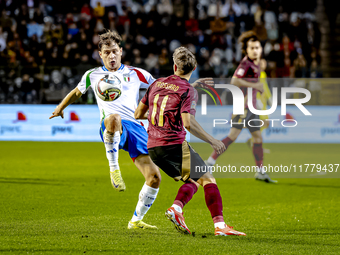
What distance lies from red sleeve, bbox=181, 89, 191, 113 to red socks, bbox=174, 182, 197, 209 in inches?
35.5

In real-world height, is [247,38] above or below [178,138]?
above

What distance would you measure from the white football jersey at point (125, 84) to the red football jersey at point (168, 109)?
48.7 inches

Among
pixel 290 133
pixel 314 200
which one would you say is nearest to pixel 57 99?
pixel 290 133

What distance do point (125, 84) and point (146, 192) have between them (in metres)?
1.51

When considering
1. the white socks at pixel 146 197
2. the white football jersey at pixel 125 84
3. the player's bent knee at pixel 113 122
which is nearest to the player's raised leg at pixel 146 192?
the white socks at pixel 146 197

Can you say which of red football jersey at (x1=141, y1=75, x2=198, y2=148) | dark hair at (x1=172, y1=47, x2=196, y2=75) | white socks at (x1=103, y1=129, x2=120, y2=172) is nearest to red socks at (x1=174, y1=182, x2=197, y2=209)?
red football jersey at (x1=141, y1=75, x2=198, y2=148)

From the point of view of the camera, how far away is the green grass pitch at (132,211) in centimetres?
452

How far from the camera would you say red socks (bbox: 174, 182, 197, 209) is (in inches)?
190

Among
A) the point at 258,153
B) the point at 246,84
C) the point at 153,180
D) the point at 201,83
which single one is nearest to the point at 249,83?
the point at 246,84

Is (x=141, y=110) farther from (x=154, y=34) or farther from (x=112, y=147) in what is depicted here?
(x=154, y=34)

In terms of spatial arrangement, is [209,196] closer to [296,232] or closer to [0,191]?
[296,232]

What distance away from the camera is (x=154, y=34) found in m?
17.5

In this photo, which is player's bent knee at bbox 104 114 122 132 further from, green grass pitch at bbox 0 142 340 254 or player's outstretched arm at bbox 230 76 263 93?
player's outstretched arm at bbox 230 76 263 93

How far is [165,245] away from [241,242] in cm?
72
